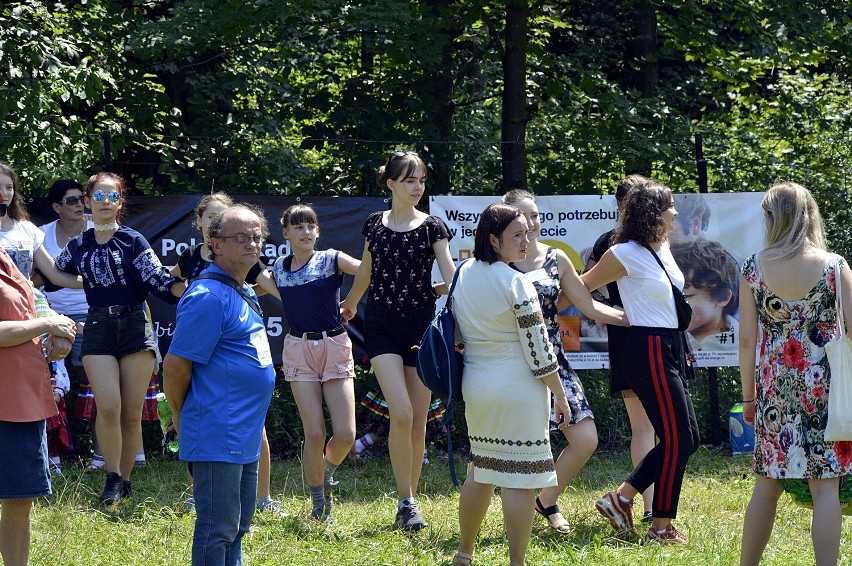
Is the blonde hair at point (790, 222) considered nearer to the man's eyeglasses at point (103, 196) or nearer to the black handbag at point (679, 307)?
the black handbag at point (679, 307)

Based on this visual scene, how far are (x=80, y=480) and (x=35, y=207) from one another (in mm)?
2083

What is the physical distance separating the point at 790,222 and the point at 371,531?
269 centimetres

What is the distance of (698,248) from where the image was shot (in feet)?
26.8

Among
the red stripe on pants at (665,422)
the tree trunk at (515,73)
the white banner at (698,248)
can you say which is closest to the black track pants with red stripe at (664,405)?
the red stripe on pants at (665,422)

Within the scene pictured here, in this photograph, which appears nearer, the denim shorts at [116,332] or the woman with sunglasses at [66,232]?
the denim shorts at [116,332]

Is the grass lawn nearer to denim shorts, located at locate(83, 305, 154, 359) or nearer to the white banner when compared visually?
denim shorts, located at locate(83, 305, 154, 359)

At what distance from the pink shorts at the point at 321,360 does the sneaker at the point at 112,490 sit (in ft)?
4.18

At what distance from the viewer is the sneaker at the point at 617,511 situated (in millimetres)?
5391

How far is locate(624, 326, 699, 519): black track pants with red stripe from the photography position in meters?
5.21

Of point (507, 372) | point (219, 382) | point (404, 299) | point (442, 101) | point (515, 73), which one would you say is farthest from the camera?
point (442, 101)

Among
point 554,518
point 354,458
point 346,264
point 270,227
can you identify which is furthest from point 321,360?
point 270,227

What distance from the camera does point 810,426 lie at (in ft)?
14.0

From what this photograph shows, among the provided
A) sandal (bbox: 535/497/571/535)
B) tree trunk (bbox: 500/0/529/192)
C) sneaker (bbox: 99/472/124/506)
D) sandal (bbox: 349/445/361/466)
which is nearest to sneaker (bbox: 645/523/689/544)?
sandal (bbox: 535/497/571/535)

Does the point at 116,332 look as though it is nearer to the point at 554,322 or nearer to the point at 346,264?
the point at 346,264
